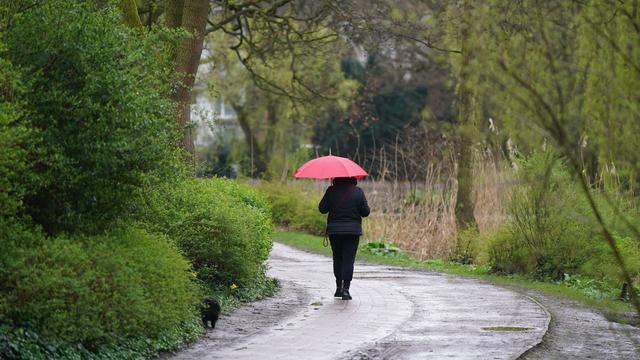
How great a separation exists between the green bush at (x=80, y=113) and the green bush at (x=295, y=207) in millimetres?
21166

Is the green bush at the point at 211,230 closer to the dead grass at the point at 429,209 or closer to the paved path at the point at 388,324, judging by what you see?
the paved path at the point at 388,324

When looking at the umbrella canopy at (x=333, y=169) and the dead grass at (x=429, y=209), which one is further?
the dead grass at (x=429, y=209)

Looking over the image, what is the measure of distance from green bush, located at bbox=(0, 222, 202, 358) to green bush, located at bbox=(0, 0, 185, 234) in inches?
19.4

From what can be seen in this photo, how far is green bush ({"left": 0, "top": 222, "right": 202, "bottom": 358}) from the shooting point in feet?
30.1

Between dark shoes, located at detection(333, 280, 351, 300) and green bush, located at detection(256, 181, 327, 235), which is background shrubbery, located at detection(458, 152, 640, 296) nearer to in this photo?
dark shoes, located at detection(333, 280, 351, 300)

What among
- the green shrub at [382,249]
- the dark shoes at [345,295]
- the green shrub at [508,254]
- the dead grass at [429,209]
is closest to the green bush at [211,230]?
the dark shoes at [345,295]

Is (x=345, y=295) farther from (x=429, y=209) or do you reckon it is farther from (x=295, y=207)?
(x=295, y=207)

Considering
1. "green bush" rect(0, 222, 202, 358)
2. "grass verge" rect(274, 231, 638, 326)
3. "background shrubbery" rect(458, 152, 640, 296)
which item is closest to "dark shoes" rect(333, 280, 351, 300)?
"grass verge" rect(274, 231, 638, 326)

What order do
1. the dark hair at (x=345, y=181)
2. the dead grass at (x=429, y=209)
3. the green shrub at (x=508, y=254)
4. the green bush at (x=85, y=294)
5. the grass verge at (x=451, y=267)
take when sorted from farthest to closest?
1. the dead grass at (x=429, y=209)
2. the green shrub at (x=508, y=254)
3. the grass verge at (x=451, y=267)
4. the dark hair at (x=345, y=181)
5. the green bush at (x=85, y=294)

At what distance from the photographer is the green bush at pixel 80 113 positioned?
34.1 ft

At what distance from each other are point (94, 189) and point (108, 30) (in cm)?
155

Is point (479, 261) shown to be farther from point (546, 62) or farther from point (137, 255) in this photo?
point (546, 62)

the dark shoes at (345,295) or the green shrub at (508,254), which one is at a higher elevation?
the green shrub at (508,254)

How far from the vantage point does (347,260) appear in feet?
51.5
